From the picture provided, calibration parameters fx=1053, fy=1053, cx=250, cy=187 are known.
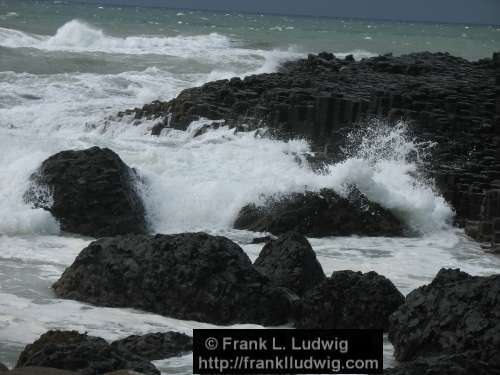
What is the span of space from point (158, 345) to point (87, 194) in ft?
13.4

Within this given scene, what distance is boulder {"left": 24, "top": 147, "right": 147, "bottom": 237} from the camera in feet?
32.2

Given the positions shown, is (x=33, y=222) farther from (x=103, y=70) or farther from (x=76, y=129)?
(x=103, y=70)

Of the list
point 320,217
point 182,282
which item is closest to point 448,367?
point 182,282

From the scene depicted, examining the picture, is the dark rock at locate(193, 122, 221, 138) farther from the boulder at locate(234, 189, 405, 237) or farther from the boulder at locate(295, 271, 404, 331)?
the boulder at locate(295, 271, 404, 331)

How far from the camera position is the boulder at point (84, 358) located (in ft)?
16.0

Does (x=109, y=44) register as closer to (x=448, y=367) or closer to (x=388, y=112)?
(x=388, y=112)

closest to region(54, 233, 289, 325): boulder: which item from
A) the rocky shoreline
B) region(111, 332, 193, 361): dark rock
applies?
the rocky shoreline

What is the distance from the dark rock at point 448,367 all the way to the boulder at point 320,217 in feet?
17.0

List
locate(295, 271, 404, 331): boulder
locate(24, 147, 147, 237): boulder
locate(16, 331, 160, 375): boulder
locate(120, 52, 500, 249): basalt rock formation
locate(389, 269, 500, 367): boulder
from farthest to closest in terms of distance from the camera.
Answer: locate(120, 52, 500, 249): basalt rock formation, locate(24, 147, 147, 237): boulder, locate(295, 271, 404, 331): boulder, locate(389, 269, 500, 367): boulder, locate(16, 331, 160, 375): boulder

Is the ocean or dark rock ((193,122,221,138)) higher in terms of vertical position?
dark rock ((193,122,221,138))

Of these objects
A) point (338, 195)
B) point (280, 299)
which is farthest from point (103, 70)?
point (280, 299)

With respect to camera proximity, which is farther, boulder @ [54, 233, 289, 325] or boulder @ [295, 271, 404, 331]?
boulder @ [54, 233, 289, 325]

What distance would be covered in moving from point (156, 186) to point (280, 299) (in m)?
4.39

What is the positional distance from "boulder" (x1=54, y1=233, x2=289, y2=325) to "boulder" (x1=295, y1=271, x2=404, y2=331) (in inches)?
9.4
